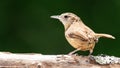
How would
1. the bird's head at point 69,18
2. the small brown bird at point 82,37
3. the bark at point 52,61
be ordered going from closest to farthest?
1. the bark at point 52,61
2. the small brown bird at point 82,37
3. the bird's head at point 69,18

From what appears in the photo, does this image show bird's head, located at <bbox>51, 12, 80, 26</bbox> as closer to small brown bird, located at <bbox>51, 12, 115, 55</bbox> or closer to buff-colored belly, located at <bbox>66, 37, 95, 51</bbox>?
small brown bird, located at <bbox>51, 12, 115, 55</bbox>

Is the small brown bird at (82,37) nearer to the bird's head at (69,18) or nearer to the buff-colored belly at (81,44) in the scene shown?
the buff-colored belly at (81,44)

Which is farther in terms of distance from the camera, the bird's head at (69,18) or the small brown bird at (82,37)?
the bird's head at (69,18)

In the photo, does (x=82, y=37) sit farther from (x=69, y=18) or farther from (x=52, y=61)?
(x=69, y=18)

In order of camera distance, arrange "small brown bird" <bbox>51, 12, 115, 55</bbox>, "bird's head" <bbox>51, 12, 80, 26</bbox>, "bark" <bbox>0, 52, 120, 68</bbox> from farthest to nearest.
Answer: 1. "bird's head" <bbox>51, 12, 80, 26</bbox>
2. "small brown bird" <bbox>51, 12, 115, 55</bbox>
3. "bark" <bbox>0, 52, 120, 68</bbox>

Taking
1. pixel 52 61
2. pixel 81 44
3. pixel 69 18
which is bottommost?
pixel 52 61

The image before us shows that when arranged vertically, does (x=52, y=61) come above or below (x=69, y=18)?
below

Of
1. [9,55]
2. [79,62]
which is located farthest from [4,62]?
[79,62]

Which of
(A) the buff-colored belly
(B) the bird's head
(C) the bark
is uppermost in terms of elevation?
(B) the bird's head

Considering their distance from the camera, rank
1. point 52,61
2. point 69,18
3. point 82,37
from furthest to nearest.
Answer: point 69,18 → point 82,37 → point 52,61

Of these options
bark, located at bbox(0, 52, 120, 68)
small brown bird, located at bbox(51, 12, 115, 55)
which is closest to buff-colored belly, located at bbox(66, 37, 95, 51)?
small brown bird, located at bbox(51, 12, 115, 55)

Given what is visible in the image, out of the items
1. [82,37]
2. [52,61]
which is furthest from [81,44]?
[52,61]

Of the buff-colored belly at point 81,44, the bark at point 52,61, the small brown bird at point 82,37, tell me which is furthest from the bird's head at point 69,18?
the bark at point 52,61
